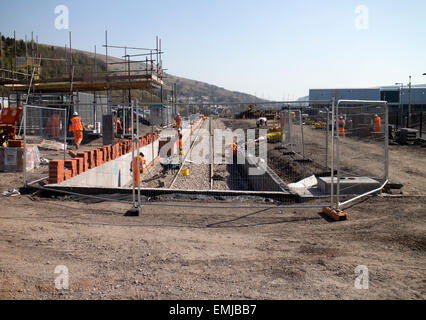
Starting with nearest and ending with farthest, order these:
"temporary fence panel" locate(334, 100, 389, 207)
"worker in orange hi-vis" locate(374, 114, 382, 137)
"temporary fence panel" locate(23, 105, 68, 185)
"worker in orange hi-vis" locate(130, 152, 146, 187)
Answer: "worker in orange hi-vis" locate(130, 152, 146, 187), "temporary fence panel" locate(334, 100, 389, 207), "worker in orange hi-vis" locate(374, 114, 382, 137), "temporary fence panel" locate(23, 105, 68, 185)

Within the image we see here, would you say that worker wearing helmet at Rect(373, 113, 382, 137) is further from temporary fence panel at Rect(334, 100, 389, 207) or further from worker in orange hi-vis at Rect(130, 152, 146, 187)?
worker in orange hi-vis at Rect(130, 152, 146, 187)

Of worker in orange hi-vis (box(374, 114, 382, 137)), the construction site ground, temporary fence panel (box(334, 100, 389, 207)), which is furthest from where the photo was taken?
worker in orange hi-vis (box(374, 114, 382, 137))

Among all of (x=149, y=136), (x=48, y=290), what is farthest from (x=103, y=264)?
(x=149, y=136)

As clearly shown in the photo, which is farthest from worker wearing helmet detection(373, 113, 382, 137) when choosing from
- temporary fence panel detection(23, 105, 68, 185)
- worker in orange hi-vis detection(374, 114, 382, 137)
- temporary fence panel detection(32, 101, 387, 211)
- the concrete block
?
temporary fence panel detection(23, 105, 68, 185)

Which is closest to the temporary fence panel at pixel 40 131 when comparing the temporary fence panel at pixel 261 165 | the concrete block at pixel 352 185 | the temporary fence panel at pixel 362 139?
the temporary fence panel at pixel 261 165

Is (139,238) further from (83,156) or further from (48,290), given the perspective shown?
(83,156)

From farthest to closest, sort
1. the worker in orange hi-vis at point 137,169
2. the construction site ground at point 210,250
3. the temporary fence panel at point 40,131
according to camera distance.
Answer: the temporary fence panel at point 40,131 < the worker in orange hi-vis at point 137,169 < the construction site ground at point 210,250

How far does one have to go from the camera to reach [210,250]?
509 centimetres

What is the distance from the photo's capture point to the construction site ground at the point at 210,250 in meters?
3.84

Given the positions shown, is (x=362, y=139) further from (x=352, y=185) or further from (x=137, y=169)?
(x=137, y=169)

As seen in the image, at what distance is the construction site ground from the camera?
12.6 ft

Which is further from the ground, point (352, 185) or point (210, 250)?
point (352, 185)

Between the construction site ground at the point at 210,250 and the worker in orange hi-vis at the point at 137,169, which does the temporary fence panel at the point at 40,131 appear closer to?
the worker in orange hi-vis at the point at 137,169

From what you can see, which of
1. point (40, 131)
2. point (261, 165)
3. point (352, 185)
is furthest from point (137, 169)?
point (40, 131)
